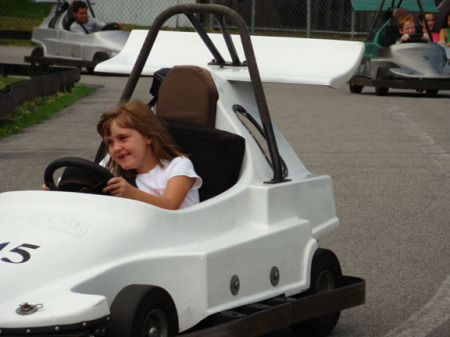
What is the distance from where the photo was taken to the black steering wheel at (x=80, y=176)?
4.26 meters

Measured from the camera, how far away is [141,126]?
182 inches

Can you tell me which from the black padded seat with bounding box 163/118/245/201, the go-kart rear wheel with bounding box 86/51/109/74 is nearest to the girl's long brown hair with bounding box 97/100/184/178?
the black padded seat with bounding box 163/118/245/201

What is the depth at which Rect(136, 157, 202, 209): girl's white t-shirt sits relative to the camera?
4637 millimetres

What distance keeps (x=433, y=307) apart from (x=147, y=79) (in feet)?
52.4

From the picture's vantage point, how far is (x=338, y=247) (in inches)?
273

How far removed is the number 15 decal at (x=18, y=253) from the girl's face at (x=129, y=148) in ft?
2.68

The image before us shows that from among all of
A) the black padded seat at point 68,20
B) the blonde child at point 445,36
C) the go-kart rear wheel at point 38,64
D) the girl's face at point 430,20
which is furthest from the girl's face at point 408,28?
the black padded seat at point 68,20

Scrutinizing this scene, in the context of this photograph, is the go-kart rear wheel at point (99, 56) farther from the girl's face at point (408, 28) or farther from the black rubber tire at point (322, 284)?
the black rubber tire at point (322, 284)

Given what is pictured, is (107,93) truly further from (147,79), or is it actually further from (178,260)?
(178,260)

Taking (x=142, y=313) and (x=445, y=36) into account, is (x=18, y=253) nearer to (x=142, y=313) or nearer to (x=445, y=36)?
(x=142, y=313)

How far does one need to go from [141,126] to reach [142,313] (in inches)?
43.3

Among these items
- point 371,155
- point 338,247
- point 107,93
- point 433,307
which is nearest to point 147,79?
point 107,93

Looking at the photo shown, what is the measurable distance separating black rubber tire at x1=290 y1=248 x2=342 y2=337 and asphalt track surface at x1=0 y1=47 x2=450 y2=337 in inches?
3.7

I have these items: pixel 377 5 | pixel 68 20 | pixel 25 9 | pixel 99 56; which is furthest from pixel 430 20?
pixel 25 9
